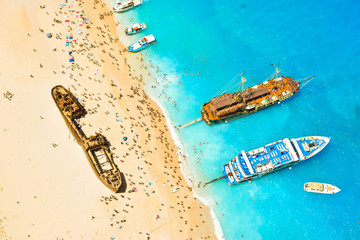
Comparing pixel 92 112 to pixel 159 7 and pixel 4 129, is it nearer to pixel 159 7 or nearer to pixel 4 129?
pixel 4 129

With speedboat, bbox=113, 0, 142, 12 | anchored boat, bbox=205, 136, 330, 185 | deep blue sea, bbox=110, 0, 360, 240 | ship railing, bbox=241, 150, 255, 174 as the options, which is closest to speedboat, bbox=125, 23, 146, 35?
deep blue sea, bbox=110, 0, 360, 240

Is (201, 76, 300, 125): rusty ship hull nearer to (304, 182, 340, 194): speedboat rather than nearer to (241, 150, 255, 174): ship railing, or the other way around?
(241, 150, 255, 174): ship railing

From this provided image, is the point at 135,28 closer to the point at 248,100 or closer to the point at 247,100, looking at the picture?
the point at 247,100

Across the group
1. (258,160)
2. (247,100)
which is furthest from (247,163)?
(247,100)

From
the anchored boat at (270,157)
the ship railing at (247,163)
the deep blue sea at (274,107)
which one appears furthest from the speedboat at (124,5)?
the ship railing at (247,163)

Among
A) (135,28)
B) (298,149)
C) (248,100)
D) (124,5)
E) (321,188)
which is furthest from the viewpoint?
(124,5)

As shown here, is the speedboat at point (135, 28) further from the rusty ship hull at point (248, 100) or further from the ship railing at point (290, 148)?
the ship railing at point (290, 148)
